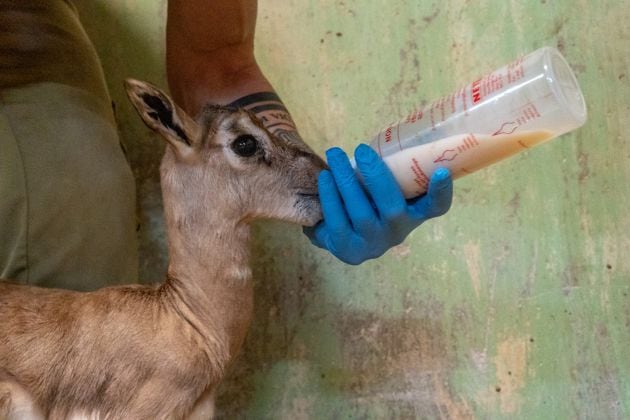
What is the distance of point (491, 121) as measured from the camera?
29.9 inches

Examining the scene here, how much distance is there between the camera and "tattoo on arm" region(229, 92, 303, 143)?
1083 millimetres

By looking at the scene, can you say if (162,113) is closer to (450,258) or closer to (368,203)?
(368,203)

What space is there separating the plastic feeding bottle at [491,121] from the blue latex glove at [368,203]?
0.02 m

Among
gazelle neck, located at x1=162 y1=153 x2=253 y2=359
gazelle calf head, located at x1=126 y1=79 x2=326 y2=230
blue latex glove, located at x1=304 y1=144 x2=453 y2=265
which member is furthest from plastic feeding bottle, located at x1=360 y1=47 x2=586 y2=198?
gazelle neck, located at x1=162 y1=153 x2=253 y2=359

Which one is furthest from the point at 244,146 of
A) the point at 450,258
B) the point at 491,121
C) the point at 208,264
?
the point at 450,258

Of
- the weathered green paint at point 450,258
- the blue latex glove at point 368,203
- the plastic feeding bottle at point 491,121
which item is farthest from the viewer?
the weathered green paint at point 450,258

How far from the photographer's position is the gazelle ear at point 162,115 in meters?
0.83

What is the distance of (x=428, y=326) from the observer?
134 cm

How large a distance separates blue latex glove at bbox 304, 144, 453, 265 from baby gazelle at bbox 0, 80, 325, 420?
0.03m

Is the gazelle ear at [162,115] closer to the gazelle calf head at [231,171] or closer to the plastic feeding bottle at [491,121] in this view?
the gazelle calf head at [231,171]

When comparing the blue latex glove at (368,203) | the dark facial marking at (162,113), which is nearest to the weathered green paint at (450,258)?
the blue latex glove at (368,203)

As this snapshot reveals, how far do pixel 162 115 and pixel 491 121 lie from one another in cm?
41

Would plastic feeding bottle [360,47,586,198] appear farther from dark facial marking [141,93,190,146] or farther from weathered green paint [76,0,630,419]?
weathered green paint [76,0,630,419]

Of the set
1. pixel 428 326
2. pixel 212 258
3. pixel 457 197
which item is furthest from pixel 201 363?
pixel 457 197
